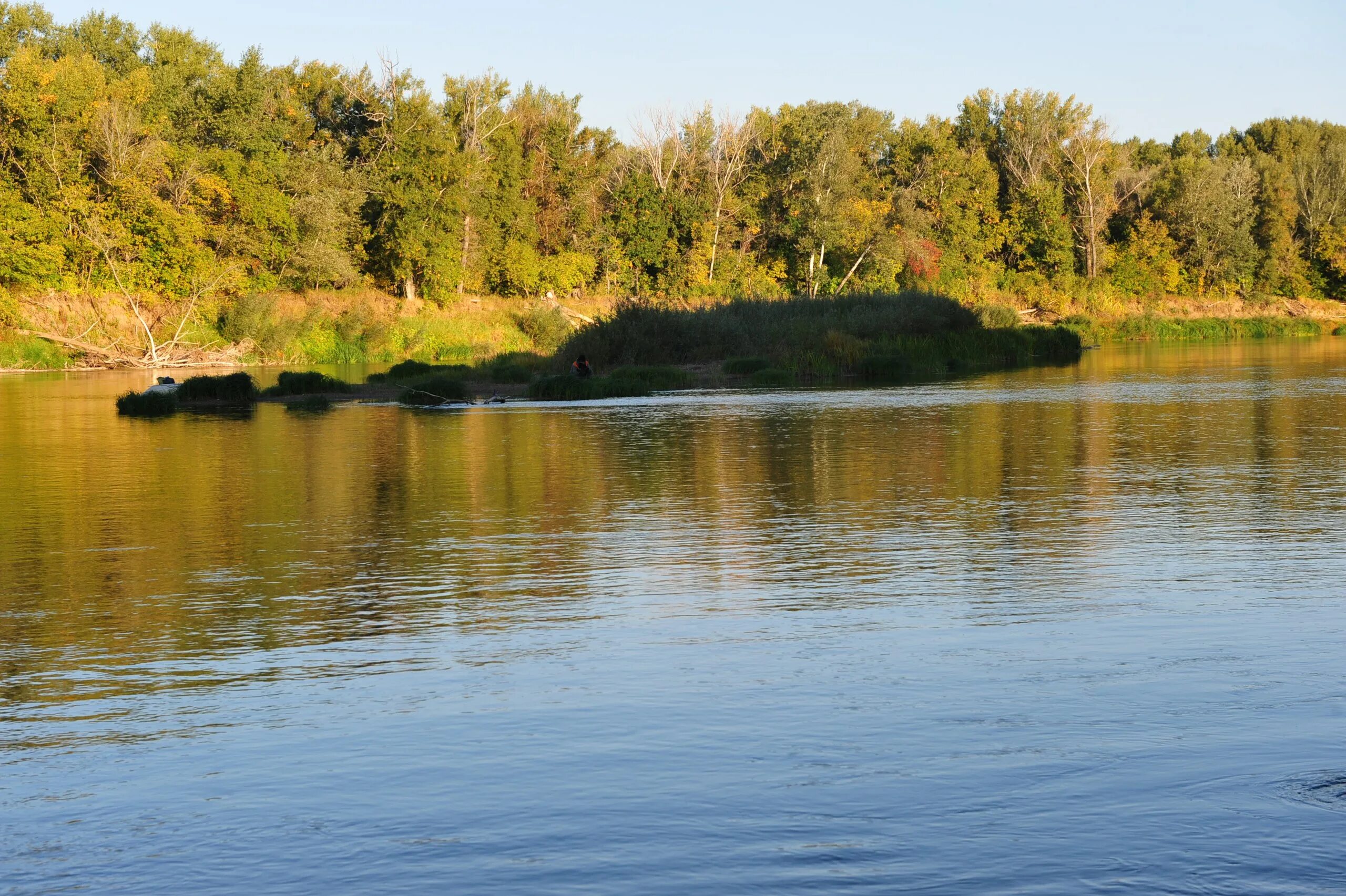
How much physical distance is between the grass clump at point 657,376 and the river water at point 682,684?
2380 centimetres

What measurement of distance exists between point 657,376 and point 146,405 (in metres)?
16.1

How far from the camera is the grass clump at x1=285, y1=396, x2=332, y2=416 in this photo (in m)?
36.3

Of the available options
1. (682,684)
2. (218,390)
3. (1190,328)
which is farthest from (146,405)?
(1190,328)

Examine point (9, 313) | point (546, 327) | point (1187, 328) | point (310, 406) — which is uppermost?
point (9, 313)

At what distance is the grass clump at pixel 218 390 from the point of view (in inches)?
1523

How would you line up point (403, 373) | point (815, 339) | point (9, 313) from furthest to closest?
point (9, 313) → point (815, 339) → point (403, 373)

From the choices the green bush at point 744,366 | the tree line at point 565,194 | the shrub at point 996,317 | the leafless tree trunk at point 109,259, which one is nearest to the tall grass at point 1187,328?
the tree line at point 565,194

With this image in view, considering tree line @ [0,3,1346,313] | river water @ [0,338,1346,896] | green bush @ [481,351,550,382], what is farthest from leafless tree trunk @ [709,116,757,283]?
river water @ [0,338,1346,896]

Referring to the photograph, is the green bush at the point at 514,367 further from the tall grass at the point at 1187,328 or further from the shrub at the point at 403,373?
the tall grass at the point at 1187,328

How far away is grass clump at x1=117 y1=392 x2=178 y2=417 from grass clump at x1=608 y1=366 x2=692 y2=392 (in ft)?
44.2

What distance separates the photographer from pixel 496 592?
39.0 feet

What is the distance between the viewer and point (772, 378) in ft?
151

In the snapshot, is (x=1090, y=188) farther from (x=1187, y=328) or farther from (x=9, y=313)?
(x=9, y=313)

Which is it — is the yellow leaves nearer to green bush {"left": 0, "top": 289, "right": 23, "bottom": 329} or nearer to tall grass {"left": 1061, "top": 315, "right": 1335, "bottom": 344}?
green bush {"left": 0, "top": 289, "right": 23, "bottom": 329}
